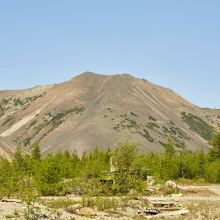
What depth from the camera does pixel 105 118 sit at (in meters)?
126

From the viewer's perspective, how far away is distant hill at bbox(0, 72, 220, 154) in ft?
373

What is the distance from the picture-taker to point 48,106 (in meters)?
147

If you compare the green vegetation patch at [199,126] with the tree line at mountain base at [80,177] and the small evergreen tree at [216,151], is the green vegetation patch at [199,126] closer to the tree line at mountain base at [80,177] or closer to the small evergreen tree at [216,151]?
the small evergreen tree at [216,151]

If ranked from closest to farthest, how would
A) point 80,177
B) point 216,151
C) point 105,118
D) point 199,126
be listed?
1. point 80,177
2. point 216,151
3. point 105,118
4. point 199,126

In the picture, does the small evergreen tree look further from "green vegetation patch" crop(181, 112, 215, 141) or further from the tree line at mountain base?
"green vegetation patch" crop(181, 112, 215, 141)

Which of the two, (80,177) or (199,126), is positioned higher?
(199,126)

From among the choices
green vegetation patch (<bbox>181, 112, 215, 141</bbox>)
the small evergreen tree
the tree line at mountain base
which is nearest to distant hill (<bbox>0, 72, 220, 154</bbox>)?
green vegetation patch (<bbox>181, 112, 215, 141</bbox>)

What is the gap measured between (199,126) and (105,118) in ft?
208

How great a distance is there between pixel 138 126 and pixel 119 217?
357ft

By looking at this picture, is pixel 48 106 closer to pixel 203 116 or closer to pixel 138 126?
pixel 138 126

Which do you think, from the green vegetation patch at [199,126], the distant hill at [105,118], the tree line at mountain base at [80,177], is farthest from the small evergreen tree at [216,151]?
the green vegetation patch at [199,126]

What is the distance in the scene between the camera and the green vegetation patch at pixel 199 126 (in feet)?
505

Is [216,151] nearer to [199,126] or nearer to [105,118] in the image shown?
[105,118]

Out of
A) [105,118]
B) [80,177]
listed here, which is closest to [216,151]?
[80,177]
